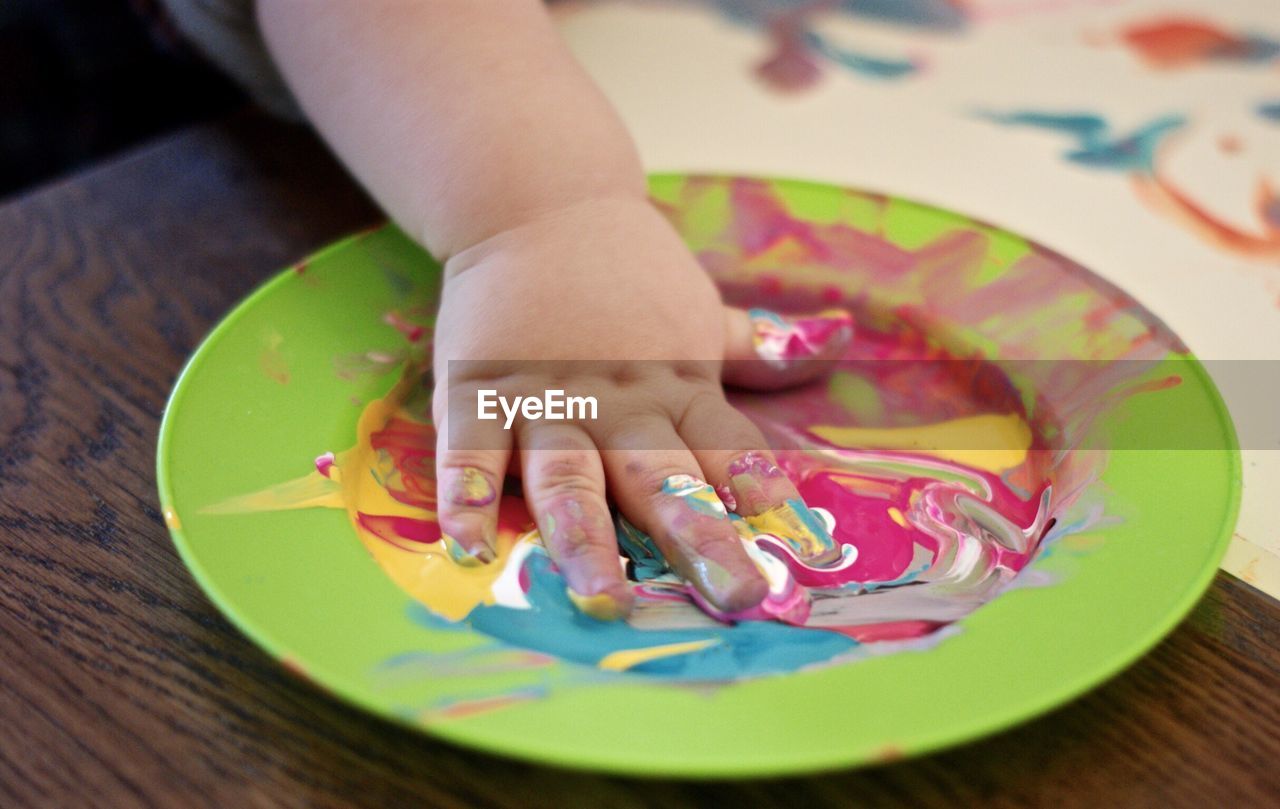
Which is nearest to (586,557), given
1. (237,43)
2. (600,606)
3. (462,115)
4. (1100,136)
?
(600,606)

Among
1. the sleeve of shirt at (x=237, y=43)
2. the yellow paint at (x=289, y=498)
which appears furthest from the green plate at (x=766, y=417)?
the sleeve of shirt at (x=237, y=43)

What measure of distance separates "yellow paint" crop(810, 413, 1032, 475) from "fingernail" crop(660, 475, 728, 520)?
10 centimetres

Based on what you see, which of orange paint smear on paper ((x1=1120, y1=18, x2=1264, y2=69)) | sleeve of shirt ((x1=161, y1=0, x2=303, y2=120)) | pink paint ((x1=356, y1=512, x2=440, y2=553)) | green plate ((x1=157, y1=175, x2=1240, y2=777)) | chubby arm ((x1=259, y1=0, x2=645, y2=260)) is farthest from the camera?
orange paint smear on paper ((x1=1120, y1=18, x2=1264, y2=69))

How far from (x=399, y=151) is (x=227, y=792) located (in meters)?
0.33

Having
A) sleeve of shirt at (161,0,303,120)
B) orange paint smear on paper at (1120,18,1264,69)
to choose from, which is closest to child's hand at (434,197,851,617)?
sleeve of shirt at (161,0,303,120)

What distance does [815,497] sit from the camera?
49 cm

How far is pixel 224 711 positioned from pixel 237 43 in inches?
19.0

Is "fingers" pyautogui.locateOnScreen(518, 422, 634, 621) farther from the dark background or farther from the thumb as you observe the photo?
the dark background

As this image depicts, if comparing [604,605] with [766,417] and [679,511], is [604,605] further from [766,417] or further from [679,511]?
[766,417]

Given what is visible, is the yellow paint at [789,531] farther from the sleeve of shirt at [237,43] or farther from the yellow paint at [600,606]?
the sleeve of shirt at [237,43]

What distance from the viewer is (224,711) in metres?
0.39

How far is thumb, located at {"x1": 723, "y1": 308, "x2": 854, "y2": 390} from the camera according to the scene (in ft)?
1.84

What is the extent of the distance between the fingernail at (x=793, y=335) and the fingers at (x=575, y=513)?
5.0 inches

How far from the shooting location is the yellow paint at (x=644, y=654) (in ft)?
1.25
